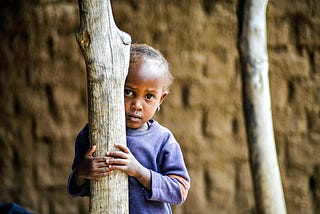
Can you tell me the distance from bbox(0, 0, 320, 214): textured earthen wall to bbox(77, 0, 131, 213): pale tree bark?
2507mm

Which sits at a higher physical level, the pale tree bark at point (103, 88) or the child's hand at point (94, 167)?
the pale tree bark at point (103, 88)

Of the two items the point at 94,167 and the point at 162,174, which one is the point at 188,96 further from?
the point at 94,167

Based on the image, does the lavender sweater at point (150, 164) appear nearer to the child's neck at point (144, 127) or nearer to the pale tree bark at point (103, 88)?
the child's neck at point (144, 127)

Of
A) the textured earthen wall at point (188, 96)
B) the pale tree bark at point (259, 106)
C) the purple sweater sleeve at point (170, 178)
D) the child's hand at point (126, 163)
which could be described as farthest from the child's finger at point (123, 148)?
the textured earthen wall at point (188, 96)

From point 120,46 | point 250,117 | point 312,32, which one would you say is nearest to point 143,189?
point 120,46

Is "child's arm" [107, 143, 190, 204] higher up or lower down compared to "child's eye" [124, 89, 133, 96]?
lower down

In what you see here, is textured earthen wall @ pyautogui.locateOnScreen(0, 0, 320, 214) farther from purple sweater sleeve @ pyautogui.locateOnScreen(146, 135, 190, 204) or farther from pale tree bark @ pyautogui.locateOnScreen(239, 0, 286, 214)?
purple sweater sleeve @ pyautogui.locateOnScreen(146, 135, 190, 204)

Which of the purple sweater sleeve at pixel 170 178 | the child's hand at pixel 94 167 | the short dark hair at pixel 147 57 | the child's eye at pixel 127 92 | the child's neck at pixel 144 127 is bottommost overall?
the purple sweater sleeve at pixel 170 178

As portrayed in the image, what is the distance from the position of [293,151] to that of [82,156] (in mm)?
2738

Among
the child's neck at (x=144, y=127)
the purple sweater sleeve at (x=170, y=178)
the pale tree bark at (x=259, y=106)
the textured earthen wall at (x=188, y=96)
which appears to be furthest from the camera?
the textured earthen wall at (x=188, y=96)

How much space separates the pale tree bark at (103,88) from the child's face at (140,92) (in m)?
0.14

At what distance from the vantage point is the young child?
2.20 m

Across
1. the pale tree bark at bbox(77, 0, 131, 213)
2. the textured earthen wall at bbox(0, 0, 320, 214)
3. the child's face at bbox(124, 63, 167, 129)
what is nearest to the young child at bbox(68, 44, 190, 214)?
the child's face at bbox(124, 63, 167, 129)

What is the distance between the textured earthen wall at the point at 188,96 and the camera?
454 cm
